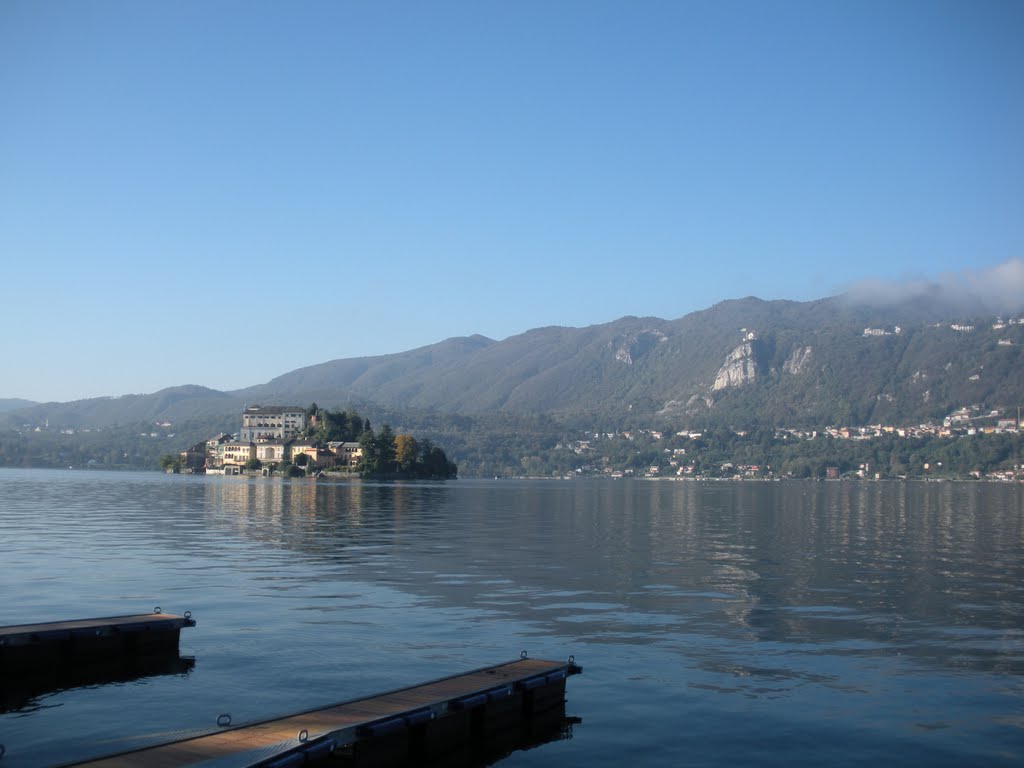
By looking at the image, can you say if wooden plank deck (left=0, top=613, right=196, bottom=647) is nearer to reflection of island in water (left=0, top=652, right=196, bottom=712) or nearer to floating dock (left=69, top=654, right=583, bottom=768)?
reflection of island in water (left=0, top=652, right=196, bottom=712)

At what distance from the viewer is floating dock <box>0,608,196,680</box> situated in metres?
24.8

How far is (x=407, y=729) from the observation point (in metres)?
18.6

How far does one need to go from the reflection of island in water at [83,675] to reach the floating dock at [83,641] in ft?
0.57

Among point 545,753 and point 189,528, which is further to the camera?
point 189,528

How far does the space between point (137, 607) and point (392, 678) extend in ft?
44.5

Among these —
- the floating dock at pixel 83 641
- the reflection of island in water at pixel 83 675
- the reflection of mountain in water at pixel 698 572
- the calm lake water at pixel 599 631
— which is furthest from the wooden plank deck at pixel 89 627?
the reflection of mountain in water at pixel 698 572

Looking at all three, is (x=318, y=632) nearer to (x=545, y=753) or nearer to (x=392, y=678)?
(x=392, y=678)

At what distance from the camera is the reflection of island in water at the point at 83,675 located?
22953 mm

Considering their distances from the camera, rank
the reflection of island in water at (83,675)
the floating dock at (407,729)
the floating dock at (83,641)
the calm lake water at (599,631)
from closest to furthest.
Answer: the floating dock at (407,729) < the calm lake water at (599,631) < the reflection of island in water at (83,675) < the floating dock at (83,641)

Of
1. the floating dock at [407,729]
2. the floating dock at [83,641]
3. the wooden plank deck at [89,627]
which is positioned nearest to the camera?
the floating dock at [407,729]

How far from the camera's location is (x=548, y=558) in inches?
2108

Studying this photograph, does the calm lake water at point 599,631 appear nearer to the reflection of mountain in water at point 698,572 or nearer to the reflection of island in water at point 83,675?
the reflection of mountain in water at point 698,572

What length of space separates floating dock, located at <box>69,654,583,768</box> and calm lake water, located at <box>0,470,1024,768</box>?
1.00 m

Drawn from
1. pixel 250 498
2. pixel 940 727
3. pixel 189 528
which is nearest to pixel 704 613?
pixel 940 727
